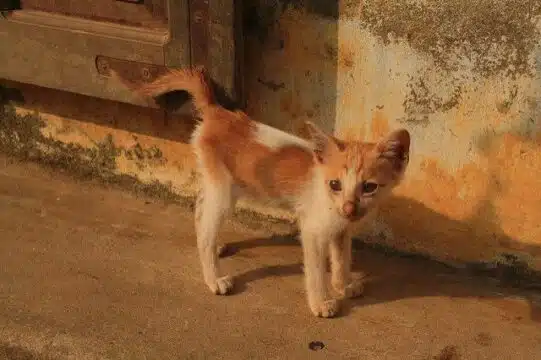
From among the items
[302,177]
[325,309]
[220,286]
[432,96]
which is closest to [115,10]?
[302,177]

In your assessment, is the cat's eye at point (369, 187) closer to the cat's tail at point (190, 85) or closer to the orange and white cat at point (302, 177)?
the orange and white cat at point (302, 177)

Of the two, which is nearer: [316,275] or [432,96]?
[316,275]

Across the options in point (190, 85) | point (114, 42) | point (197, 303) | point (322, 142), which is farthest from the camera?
point (114, 42)

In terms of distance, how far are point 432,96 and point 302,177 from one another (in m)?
0.62

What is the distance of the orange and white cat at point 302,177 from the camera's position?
236 centimetres

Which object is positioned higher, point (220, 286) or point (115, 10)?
point (115, 10)

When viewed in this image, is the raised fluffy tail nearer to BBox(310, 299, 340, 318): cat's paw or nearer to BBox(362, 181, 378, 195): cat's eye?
BBox(362, 181, 378, 195): cat's eye

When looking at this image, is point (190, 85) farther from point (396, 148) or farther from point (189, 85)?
point (396, 148)

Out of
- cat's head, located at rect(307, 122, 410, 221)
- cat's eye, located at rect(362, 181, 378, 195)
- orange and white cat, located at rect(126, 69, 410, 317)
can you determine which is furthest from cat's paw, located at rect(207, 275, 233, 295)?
cat's eye, located at rect(362, 181, 378, 195)

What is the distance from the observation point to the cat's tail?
8.98ft

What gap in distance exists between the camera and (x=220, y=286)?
8.87 feet

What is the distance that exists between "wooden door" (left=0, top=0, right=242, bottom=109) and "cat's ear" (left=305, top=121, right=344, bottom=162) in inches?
20.4

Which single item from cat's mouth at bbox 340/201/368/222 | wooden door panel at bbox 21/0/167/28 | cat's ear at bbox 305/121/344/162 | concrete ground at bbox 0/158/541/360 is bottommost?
concrete ground at bbox 0/158/541/360

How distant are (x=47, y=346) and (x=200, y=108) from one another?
1068 mm
